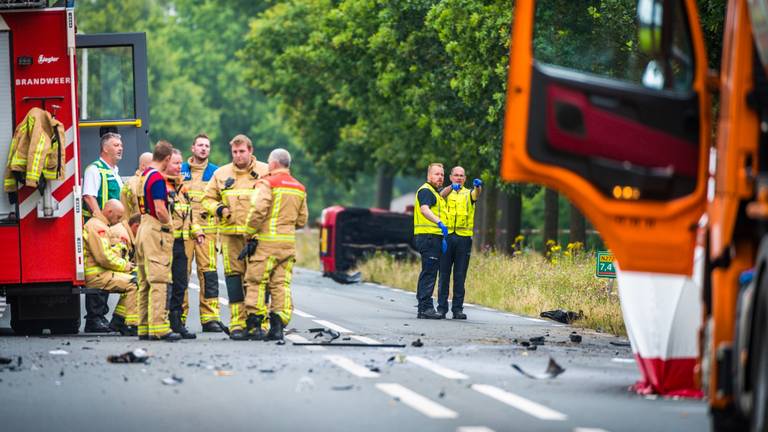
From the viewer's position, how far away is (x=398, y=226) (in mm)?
32094

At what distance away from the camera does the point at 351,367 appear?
41.5 feet

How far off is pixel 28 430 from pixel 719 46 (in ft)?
41.0

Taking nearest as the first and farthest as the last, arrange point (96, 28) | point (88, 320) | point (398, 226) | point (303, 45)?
point (88, 320), point (398, 226), point (303, 45), point (96, 28)

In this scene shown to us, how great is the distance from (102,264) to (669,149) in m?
8.18

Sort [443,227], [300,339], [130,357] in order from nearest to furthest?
[130,357]
[300,339]
[443,227]

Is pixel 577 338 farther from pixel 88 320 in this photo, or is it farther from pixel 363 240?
pixel 363 240

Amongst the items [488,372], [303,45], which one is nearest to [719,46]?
[488,372]

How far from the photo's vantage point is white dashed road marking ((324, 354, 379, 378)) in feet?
39.9

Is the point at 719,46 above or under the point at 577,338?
above

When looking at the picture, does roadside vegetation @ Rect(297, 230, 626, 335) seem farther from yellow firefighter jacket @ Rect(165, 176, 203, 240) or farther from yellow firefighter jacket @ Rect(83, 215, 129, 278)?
yellow firefighter jacket @ Rect(83, 215, 129, 278)

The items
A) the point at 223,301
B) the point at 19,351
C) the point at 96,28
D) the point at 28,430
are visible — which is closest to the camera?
the point at 28,430

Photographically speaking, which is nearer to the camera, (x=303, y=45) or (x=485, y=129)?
(x=485, y=129)

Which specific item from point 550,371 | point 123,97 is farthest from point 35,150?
point 550,371

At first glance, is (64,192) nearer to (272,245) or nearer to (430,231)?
(272,245)
